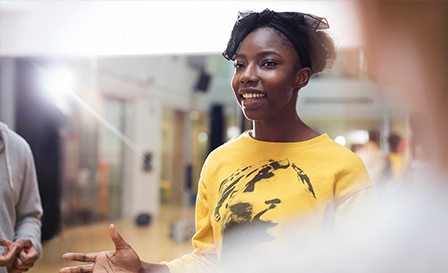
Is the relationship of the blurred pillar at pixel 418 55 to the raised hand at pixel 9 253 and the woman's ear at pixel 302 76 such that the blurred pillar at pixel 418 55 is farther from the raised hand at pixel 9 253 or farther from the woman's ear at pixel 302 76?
the raised hand at pixel 9 253

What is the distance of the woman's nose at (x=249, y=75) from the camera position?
685mm

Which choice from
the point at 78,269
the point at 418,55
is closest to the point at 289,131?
the point at 418,55

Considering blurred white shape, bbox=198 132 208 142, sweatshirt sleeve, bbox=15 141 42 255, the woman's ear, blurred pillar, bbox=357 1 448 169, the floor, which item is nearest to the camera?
blurred pillar, bbox=357 1 448 169

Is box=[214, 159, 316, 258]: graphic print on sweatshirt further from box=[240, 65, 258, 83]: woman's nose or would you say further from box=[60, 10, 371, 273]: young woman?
box=[240, 65, 258, 83]: woman's nose

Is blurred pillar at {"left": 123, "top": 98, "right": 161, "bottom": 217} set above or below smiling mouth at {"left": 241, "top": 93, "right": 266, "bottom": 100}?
below

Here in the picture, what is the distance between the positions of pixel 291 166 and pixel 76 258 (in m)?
0.49

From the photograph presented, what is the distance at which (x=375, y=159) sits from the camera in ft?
2.50

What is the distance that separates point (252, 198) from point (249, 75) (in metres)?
0.25

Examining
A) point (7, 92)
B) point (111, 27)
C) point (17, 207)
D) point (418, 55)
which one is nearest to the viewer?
point (418, 55)

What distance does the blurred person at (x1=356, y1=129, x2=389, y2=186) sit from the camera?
2.42 ft

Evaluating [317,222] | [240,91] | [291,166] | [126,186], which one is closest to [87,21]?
[240,91]

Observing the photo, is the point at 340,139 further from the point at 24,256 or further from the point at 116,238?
the point at 24,256

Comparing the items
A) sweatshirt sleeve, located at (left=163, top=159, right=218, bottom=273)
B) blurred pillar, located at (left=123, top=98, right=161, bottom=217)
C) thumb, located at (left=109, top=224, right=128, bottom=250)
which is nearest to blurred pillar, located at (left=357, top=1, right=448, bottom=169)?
sweatshirt sleeve, located at (left=163, top=159, right=218, bottom=273)

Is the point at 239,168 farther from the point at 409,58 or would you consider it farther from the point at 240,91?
the point at 409,58
